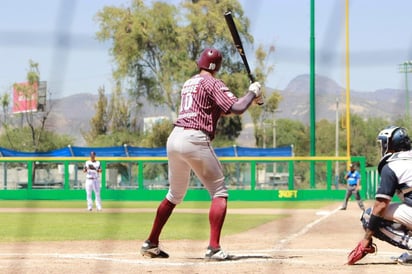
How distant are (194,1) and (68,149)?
13.6 m

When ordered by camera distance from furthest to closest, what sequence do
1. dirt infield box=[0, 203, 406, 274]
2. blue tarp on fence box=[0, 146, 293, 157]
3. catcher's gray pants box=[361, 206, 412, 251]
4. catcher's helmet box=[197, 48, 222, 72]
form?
blue tarp on fence box=[0, 146, 293, 157] < catcher's helmet box=[197, 48, 222, 72] < catcher's gray pants box=[361, 206, 412, 251] < dirt infield box=[0, 203, 406, 274]

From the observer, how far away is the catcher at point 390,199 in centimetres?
767

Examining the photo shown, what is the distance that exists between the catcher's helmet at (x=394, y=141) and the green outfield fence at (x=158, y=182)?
89.6ft

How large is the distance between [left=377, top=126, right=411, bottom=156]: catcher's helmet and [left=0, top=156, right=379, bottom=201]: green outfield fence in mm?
27300

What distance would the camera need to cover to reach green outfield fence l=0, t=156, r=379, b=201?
36.4m

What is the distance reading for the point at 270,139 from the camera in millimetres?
83938

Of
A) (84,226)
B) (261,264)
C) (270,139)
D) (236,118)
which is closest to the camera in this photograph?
(261,264)

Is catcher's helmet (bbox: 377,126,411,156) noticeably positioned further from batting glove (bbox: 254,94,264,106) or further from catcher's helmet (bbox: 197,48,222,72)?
catcher's helmet (bbox: 197,48,222,72)

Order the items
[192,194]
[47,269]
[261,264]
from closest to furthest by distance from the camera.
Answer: [47,269] < [261,264] < [192,194]

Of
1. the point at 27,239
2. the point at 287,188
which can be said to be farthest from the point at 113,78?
the point at 27,239

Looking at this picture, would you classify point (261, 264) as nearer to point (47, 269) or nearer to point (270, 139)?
point (47, 269)

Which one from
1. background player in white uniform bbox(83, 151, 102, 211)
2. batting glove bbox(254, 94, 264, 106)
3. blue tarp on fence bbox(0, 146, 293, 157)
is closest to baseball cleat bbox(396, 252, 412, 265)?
batting glove bbox(254, 94, 264, 106)

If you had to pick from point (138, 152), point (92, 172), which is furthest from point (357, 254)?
point (138, 152)

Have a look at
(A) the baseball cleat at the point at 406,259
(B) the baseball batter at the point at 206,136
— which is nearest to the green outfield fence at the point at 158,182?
(A) the baseball cleat at the point at 406,259
